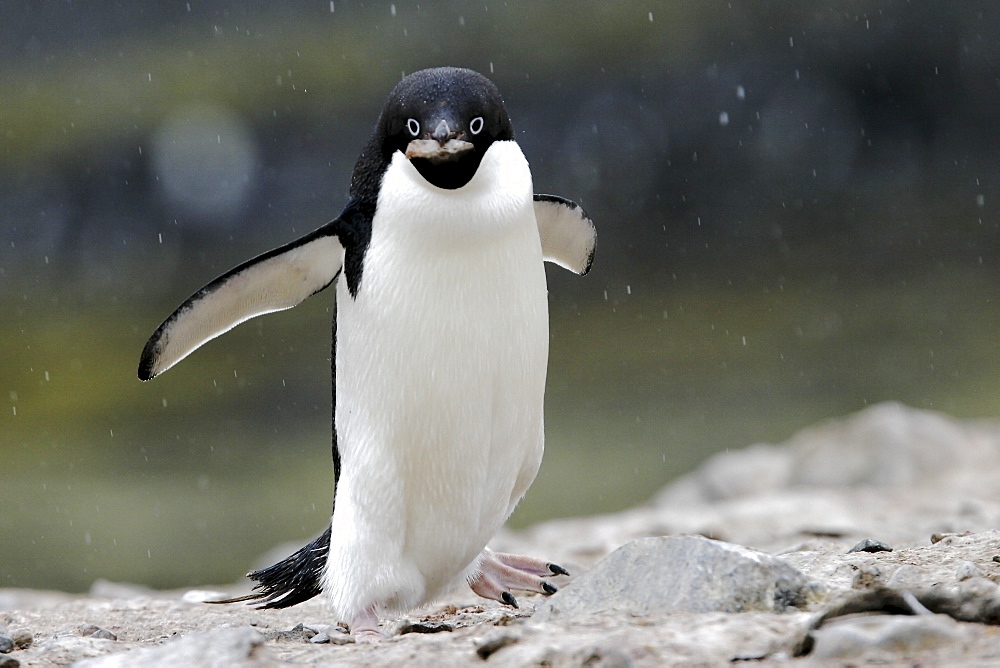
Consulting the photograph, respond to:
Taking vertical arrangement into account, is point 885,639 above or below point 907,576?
below

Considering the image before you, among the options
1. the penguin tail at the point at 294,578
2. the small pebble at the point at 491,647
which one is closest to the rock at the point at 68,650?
the penguin tail at the point at 294,578

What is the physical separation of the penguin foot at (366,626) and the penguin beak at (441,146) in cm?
114

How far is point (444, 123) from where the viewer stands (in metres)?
2.54

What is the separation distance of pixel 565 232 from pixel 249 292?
98 cm

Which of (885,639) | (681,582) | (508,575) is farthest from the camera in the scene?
(508,575)

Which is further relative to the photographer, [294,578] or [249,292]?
[294,578]

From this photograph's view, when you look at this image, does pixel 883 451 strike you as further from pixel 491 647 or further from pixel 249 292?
pixel 491 647

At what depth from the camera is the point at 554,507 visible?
1034 cm

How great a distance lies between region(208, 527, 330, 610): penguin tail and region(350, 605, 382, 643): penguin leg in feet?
0.77

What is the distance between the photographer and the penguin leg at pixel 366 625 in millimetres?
2655

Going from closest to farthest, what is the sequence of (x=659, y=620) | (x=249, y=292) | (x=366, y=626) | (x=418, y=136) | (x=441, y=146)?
(x=659, y=620), (x=441, y=146), (x=418, y=136), (x=366, y=626), (x=249, y=292)

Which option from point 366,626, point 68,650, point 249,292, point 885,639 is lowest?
point 885,639

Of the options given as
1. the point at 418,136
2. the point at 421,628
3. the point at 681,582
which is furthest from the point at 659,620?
the point at 418,136

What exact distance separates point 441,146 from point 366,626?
1.22 meters
